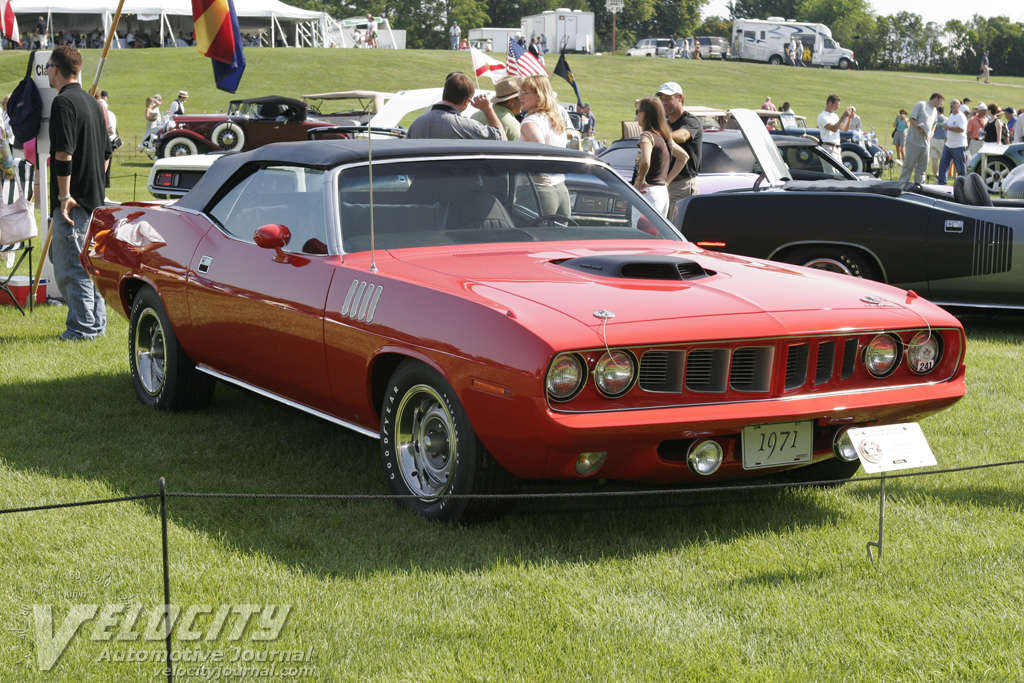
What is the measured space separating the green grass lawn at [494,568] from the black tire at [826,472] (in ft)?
0.24

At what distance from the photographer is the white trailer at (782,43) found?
71375 mm

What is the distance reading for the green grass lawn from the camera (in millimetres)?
3080

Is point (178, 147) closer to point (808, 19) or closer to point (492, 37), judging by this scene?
point (492, 37)

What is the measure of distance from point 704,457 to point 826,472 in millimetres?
1219

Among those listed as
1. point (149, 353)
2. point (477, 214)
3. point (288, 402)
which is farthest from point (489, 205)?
point (149, 353)

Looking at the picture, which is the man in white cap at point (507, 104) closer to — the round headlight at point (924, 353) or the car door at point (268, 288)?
the car door at point (268, 288)

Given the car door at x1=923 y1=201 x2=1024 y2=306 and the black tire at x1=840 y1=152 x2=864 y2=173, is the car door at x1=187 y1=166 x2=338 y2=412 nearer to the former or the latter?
the car door at x1=923 y1=201 x2=1024 y2=306

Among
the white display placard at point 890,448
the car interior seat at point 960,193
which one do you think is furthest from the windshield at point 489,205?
the car interior seat at point 960,193

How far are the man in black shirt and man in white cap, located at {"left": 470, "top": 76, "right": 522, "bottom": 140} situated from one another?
105 inches

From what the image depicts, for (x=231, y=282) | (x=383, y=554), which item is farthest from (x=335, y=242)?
(x=383, y=554)

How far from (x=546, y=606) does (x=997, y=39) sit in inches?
3549

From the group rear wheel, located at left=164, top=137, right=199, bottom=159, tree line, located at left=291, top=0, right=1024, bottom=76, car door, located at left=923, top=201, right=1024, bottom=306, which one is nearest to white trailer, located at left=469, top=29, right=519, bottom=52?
tree line, located at left=291, top=0, right=1024, bottom=76

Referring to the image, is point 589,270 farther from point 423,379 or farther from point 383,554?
point 383,554

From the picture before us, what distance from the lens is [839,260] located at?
26.8 feet
